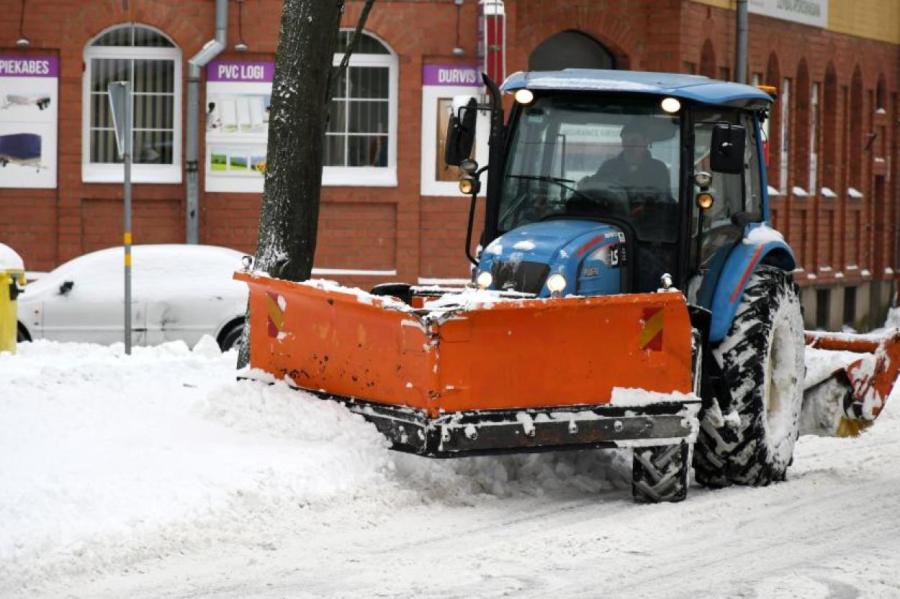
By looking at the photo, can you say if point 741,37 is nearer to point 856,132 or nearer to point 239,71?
point 856,132

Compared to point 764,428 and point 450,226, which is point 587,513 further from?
point 450,226

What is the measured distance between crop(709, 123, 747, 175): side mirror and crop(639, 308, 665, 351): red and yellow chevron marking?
1.05 metres

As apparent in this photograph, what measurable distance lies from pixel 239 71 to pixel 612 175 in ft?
54.8

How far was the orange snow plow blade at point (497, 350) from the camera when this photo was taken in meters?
10.4

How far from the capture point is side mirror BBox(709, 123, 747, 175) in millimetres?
11344

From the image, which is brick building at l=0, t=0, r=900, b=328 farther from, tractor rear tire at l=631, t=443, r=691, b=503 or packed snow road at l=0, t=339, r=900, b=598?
tractor rear tire at l=631, t=443, r=691, b=503

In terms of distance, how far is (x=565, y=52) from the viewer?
30250 millimetres

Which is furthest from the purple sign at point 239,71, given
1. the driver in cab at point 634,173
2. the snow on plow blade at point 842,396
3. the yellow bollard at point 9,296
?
the driver in cab at point 634,173

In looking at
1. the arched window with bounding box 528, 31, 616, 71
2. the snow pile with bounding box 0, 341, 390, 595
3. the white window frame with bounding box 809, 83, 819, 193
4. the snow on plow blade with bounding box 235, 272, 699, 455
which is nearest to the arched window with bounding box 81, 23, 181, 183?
the arched window with bounding box 528, 31, 616, 71

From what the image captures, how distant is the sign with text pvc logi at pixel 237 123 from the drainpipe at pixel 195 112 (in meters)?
0.25

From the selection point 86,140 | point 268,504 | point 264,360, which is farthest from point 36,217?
point 268,504

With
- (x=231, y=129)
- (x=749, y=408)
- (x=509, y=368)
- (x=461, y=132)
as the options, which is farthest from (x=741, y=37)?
(x=509, y=368)

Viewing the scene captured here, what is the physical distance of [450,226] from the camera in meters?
28.5

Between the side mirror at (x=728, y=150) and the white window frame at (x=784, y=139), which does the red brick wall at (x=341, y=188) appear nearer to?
the white window frame at (x=784, y=139)
